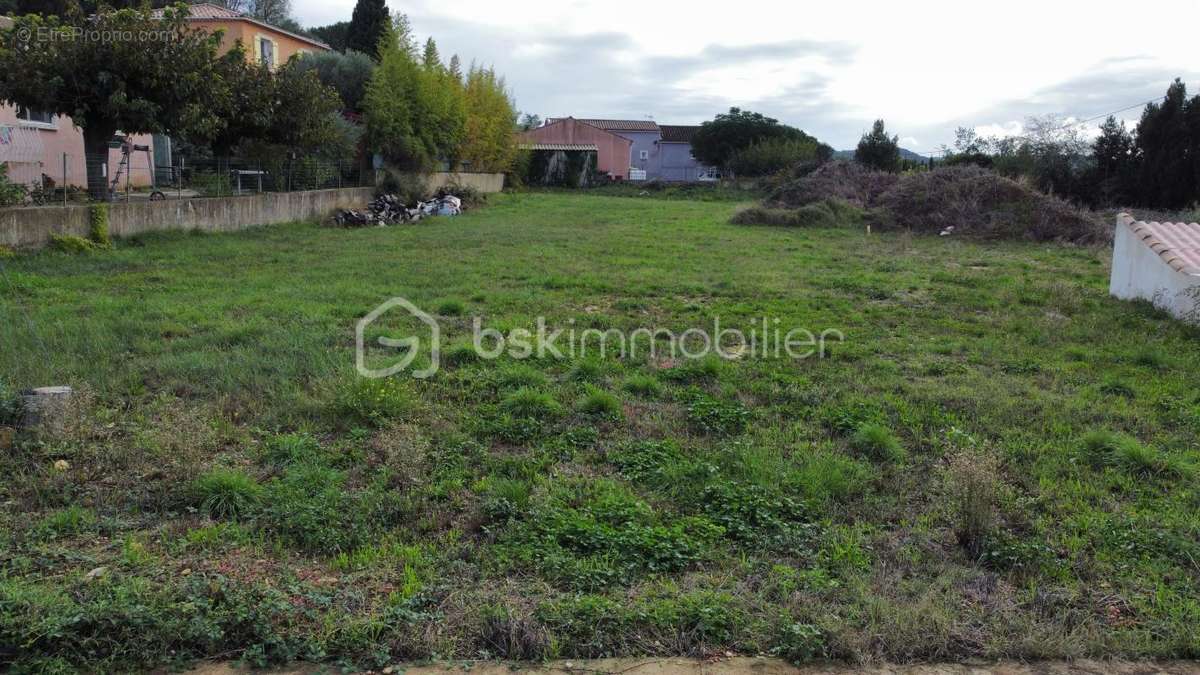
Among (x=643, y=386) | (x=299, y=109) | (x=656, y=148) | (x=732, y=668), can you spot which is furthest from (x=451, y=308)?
(x=656, y=148)

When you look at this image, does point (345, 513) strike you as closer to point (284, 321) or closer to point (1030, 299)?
point (284, 321)

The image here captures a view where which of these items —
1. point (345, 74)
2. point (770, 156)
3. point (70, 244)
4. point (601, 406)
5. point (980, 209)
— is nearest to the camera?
point (601, 406)

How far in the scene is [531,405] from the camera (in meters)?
5.05

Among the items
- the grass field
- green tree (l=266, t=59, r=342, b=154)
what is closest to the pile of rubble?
green tree (l=266, t=59, r=342, b=154)

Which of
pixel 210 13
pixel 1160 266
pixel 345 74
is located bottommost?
pixel 1160 266

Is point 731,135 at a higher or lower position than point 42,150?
higher

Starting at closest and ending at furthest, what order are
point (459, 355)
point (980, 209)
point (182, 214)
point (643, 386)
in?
point (643, 386), point (459, 355), point (182, 214), point (980, 209)

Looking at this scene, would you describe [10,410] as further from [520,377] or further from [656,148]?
[656,148]

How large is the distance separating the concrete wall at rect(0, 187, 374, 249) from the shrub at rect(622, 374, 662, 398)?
10010 mm

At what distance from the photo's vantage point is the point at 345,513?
354 centimetres

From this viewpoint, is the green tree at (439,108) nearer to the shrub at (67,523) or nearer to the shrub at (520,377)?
the shrub at (520,377)

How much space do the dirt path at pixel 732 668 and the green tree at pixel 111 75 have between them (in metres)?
12.9

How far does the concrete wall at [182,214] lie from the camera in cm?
1126

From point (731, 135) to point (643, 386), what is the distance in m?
50.5
